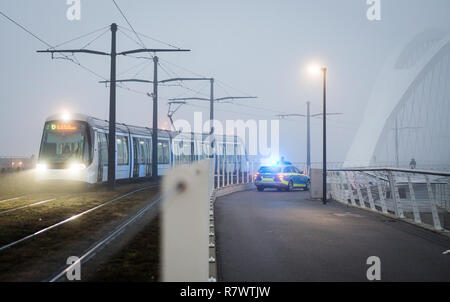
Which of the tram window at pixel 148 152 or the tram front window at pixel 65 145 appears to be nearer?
the tram front window at pixel 65 145

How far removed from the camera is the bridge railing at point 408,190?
10961mm

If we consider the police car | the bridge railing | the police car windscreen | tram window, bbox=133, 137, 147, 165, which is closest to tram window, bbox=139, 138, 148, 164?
tram window, bbox=133, 137, 147, 165

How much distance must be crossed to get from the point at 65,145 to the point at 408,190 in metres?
14.1

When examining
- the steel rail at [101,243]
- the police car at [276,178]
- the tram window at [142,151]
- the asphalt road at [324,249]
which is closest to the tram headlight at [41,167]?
the tram window at [142,151]

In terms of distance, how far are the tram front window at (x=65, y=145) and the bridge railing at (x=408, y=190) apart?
11.0m

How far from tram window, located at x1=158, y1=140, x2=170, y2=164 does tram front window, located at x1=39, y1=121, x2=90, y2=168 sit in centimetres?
1051

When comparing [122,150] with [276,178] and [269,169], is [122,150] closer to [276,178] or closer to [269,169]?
[269,169]

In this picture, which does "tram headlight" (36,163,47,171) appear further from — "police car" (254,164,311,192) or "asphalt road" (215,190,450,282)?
"police car" (254,164,311,192)

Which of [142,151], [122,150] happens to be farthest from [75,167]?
[142,151]

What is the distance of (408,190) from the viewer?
16.1 metres

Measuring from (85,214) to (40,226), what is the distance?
8.00 feet

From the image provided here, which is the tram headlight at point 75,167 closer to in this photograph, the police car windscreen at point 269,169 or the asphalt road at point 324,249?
the asphalt road at point 324,249
